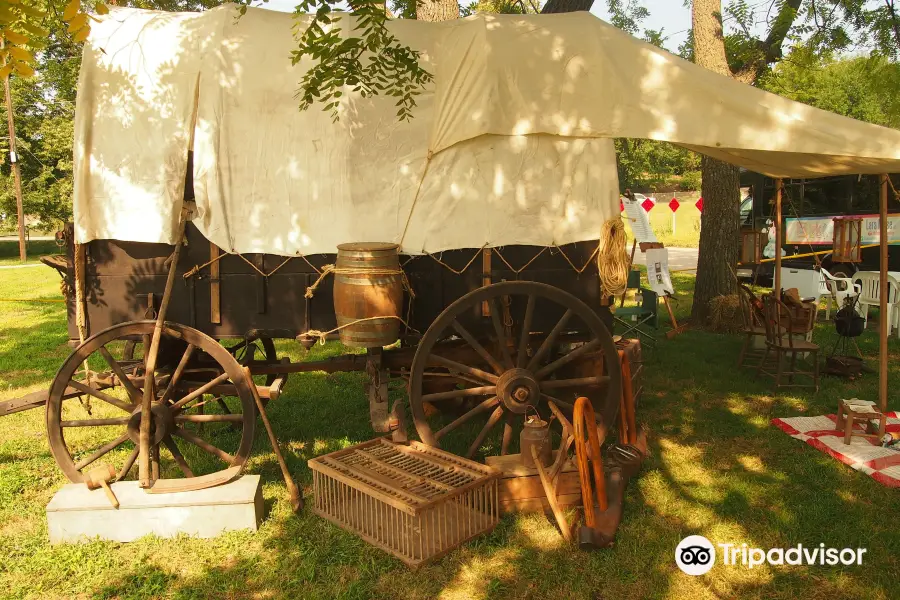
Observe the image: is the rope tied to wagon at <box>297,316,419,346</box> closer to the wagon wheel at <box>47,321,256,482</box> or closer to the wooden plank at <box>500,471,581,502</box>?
the wagon wheel at <box>47,321,256,482</box>

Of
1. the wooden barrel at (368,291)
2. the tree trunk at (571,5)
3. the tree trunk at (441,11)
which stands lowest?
the wooden barrel at (368,291)

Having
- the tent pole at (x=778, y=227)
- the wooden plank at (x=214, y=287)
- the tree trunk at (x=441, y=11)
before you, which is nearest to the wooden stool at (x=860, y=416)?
the tent pole at (x=778, y=227)

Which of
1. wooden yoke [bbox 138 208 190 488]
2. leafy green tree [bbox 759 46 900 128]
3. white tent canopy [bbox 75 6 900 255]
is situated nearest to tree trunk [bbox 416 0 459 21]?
white tent canopy [bbox 75 6 900 255]

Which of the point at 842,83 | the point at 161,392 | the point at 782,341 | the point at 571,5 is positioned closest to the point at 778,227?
the point at 782,341

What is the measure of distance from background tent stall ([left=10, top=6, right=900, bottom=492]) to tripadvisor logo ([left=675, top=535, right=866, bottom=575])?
1082mm

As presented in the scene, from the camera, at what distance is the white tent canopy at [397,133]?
421 cm

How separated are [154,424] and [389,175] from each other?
208 cm

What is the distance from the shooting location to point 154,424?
4129mm

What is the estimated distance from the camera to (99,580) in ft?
11.4

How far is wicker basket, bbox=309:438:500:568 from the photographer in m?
3.55

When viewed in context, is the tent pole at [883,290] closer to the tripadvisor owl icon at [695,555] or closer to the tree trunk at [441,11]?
the tripadvisor owl icon at [695,555]

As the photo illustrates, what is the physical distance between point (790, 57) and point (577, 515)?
8.20 metres

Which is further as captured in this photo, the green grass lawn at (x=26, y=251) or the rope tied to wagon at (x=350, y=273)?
the green grass lawn at (x=26, y=251)

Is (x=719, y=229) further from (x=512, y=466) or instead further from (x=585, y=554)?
(x=585, y=554)
